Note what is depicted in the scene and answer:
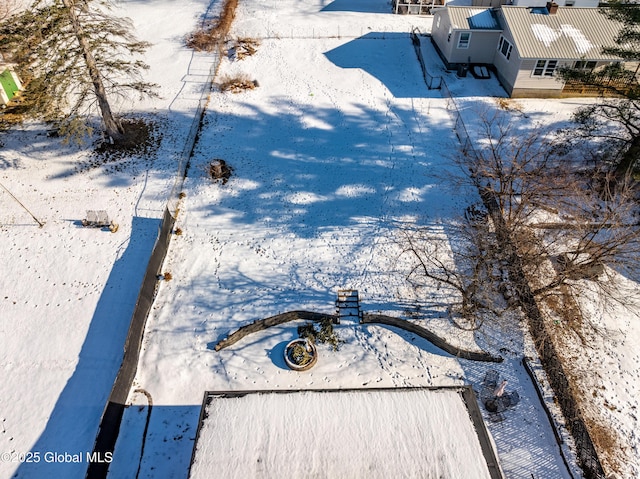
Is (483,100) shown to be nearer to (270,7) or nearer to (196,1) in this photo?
(270,7)

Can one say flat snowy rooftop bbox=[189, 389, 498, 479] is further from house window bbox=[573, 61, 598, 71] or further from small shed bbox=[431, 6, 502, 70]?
small shed bbox=[431, 6, 502, 70]

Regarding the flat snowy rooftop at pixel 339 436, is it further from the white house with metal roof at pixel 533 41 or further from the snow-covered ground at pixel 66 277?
the white house with metal roof at pixel 533 41

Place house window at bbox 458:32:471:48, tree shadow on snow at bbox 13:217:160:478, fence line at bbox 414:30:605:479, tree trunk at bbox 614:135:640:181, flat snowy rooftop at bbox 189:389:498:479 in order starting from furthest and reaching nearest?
house window at bbox 458:32:471:48
tree trunk at bbox 614:135:640:181
tree shadow on snow at bbox 13:217:160:478
fence line at bbox 414:30:605:479
flat snowy rooftop at bbox 189:389:498:479

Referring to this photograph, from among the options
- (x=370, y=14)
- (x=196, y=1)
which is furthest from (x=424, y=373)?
(x=196, y=1)

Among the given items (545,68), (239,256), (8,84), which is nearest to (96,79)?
(8,84)

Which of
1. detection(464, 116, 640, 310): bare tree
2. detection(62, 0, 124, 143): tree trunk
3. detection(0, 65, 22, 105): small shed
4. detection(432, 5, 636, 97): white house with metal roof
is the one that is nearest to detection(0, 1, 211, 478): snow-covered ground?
detection(62, 0, 124, 143): tree trunk

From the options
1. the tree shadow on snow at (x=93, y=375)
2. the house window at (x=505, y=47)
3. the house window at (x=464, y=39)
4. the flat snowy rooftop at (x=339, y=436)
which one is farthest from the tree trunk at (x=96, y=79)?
the house window at (x=505, y=47)

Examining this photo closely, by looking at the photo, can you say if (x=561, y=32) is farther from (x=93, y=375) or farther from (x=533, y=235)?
(x=93, y=375)
